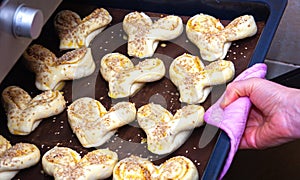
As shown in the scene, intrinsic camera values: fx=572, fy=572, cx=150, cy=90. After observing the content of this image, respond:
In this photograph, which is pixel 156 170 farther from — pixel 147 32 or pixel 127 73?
pixel 147 32

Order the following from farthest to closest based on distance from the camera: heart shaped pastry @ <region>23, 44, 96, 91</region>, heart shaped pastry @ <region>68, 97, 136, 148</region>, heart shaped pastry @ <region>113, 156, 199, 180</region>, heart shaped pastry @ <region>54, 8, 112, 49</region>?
heart shaped pastry @ <region>54, 8, 112, 49</region> < heart shaped pastry @ <region>23, 44, 96, 91</region> < heart shaped pastry @ <region>68, 97, 136, 148</region> < heart shaped pastry @ <region>113, 156, 199, 180</region>

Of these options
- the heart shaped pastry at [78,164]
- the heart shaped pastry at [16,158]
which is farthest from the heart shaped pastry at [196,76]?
the heart shaped pastry at [16,158]

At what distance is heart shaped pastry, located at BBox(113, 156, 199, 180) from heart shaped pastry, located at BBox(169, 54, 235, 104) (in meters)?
0.20

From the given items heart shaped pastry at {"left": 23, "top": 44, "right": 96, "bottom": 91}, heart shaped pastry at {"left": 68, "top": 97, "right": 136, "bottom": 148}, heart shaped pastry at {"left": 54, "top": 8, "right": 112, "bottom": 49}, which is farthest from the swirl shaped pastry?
heart shaped pastry at {"left": 54, "top": 8, "right": 112, "bottom": 49}

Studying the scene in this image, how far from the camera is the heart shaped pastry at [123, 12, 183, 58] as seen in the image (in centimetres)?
149

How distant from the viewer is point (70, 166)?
1232 mm

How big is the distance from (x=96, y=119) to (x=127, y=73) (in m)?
0.15

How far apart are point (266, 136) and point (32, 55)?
0.64 meters

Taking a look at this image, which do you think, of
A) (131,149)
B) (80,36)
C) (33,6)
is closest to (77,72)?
(80,36)

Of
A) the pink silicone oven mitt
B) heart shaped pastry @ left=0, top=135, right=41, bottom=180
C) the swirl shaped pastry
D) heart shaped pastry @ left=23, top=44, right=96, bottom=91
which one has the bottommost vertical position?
heart shaped pastry @ left=0, top=135, right=41, bottom=180

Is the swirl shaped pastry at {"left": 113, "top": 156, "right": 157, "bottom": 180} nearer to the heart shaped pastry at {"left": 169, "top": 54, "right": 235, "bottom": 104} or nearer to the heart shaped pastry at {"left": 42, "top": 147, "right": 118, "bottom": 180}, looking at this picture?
the heart shaped pastry at {"left": 42, "top": 147, "right": 118, "bottom": 180}

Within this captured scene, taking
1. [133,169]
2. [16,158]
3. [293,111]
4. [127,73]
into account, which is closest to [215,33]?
[127,73]

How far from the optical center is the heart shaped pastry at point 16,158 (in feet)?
4.08

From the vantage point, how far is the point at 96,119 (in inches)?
52.7
